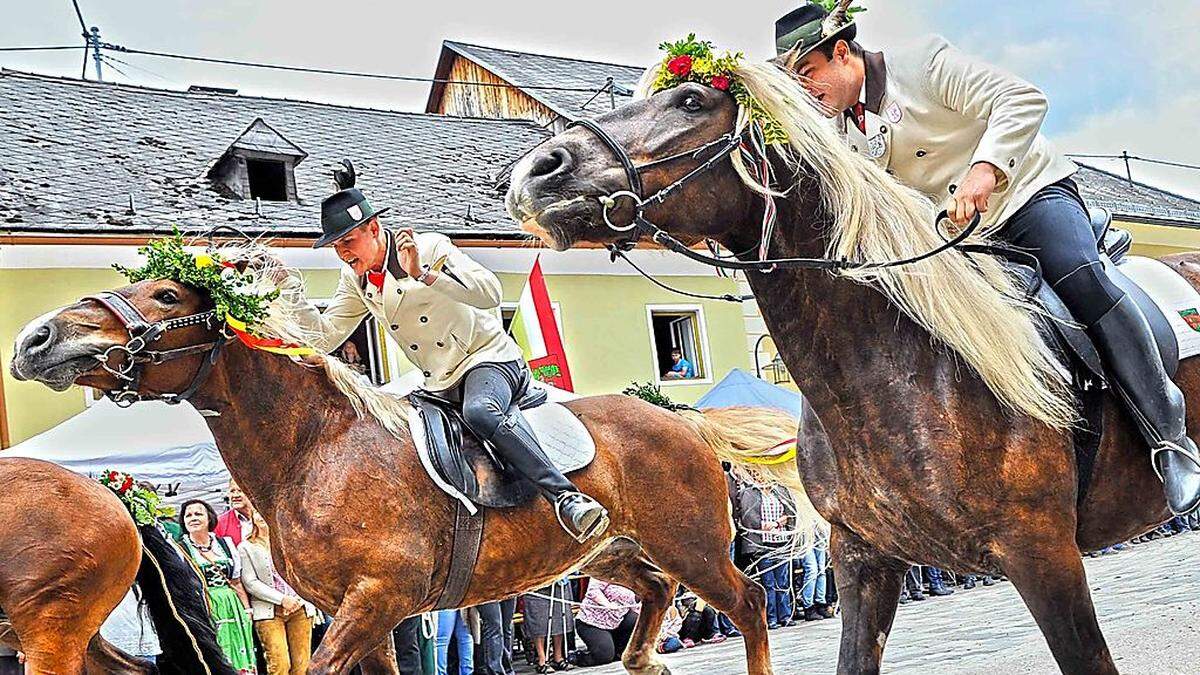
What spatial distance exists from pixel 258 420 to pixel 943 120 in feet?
12.4

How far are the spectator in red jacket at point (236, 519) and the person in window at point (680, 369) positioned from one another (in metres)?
12.0

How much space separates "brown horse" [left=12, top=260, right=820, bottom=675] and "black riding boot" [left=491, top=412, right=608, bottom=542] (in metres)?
0.31

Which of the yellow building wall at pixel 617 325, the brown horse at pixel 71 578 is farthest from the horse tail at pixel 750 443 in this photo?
the yellow building wall at pixel 617 325

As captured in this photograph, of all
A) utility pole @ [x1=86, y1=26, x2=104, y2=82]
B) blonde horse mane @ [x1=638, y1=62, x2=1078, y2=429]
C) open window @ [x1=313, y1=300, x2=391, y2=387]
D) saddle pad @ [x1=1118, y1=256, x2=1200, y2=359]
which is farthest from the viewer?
utility pole @ [x1=86, y1=26, x2=104, y2=82]

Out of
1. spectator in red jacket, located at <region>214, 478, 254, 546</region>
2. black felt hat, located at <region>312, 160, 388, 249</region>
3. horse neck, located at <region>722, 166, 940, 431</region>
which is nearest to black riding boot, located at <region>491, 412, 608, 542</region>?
black felt hat, located at <region>312, 160, 388, 249</region>

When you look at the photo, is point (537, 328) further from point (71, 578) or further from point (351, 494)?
point (351, 494)

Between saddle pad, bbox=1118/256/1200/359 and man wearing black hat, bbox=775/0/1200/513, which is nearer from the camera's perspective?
man wearing black hat, bbox=775/0/1200/513

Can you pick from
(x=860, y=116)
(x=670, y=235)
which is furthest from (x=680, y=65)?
(x=860, y=116)

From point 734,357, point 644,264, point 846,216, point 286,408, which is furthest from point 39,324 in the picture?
point 734,357

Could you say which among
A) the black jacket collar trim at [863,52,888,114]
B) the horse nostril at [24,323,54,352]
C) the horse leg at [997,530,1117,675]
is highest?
the black jacket collar trim at [863,52,888,114]

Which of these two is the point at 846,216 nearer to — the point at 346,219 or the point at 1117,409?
the point at 1117,409

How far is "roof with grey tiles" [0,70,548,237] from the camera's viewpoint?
17547 millimetres

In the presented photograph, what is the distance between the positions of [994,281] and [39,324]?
424 centimetres

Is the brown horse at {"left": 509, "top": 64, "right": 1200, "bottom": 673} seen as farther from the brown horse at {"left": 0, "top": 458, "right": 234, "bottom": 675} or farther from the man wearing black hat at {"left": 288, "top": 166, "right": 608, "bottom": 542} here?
the brown horse at {"left": 0, "top": 458, "right": 234, "bottom": 675}
